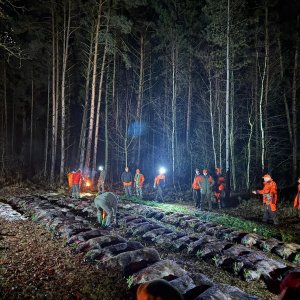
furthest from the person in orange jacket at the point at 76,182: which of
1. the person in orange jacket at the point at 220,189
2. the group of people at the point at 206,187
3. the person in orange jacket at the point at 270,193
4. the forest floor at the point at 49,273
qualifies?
the person in orange jacket at the point at 270,193

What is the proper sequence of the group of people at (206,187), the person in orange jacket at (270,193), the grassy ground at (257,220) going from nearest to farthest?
the grassy ground at (257,220), the person in orange jacket at (270,193), the group of people at (206,187)

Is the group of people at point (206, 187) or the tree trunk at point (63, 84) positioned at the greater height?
the tree trunk at point (63, 84)

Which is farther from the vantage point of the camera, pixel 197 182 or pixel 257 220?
pixel 197 182

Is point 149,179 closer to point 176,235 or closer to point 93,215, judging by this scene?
point 93,215

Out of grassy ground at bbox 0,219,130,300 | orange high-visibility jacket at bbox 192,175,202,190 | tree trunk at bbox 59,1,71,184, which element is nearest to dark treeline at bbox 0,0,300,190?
tree trunk at bbox 59,1,71,184

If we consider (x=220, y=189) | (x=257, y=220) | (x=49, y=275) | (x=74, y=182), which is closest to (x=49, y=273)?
(x=49, y=275)

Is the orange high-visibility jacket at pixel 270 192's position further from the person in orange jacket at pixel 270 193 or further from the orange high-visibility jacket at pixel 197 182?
the orange high-visibility jacket at pixel 197 182

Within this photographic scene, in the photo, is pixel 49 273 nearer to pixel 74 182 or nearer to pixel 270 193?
pixel 270 193

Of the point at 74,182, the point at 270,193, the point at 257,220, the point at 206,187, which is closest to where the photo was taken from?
the point at 270,193

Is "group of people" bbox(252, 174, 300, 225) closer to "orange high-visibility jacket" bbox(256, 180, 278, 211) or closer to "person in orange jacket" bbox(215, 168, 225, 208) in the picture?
"orange high-visibility jacket" bbox(256, 180, 278, 211)

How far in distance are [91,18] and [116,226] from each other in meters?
16.8

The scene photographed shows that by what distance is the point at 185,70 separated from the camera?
2706cm

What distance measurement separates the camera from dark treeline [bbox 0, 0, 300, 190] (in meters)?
21.3

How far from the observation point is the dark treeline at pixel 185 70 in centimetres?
2133
